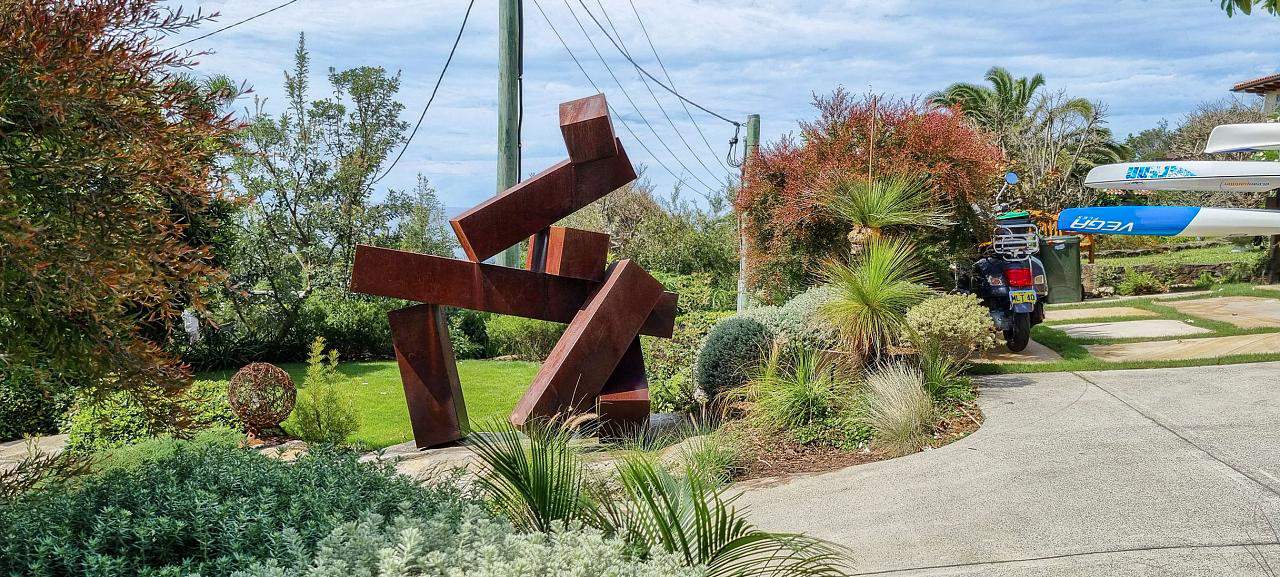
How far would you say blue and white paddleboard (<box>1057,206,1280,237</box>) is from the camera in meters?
14.6

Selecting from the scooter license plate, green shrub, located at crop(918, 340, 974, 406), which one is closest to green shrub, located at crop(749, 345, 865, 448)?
green shrub, located at crop(918, 340, 974, 406)

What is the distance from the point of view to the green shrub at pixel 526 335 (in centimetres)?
1711

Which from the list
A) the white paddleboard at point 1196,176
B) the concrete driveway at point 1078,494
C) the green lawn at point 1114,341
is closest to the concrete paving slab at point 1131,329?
the green lawn at point 1114,341

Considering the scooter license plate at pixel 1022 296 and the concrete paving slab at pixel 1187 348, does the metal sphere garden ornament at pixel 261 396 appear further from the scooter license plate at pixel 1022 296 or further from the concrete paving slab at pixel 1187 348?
the concrete paving slab at pixel 1187 348

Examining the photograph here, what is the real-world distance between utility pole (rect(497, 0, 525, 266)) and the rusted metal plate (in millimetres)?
3489

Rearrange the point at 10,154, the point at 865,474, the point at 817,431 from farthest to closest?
the point at 817,431, the point at 865,474, the point at 10,154

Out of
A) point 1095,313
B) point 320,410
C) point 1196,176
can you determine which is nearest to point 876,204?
point 320,410

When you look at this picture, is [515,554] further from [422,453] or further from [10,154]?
[422,453]

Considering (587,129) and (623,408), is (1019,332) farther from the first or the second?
(587,129)

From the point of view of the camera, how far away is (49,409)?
37.9 ft

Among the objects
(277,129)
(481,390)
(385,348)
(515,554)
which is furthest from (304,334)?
(515,554)

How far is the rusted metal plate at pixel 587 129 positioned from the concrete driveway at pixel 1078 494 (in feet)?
11.1

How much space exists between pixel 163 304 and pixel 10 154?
87cm

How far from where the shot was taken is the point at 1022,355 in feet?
35.7
